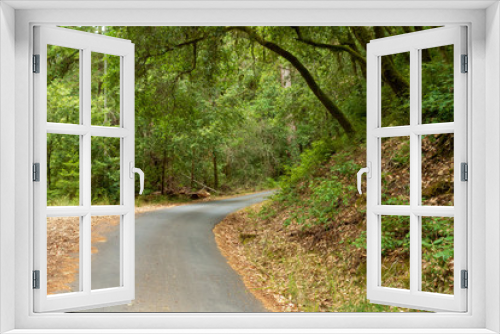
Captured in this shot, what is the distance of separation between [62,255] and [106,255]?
25.1 inches

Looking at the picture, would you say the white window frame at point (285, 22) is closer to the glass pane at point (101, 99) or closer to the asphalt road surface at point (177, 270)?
the asphalt road surface at point (177, 270)

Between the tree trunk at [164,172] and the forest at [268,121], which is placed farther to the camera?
the tree trunk at [164,172]

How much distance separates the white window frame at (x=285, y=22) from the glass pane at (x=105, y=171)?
5.89m

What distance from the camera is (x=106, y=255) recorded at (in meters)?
6.25

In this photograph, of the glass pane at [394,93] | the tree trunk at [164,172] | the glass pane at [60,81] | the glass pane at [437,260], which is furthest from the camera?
the tree trunk at [164,172]

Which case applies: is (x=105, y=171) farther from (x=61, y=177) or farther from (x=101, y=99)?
(x=101, y=99)

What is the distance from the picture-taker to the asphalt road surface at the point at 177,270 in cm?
517

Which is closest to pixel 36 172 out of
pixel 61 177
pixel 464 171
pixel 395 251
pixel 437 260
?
pixel 464 171

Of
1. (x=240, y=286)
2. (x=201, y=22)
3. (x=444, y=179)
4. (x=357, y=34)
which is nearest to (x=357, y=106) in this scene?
(x=357, y=34)

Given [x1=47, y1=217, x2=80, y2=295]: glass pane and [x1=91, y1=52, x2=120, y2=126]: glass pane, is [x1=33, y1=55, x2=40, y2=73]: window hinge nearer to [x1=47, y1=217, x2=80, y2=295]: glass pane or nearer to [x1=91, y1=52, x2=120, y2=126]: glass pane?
[x1=47, y1=217, x2=80, y2=295]: glass pane

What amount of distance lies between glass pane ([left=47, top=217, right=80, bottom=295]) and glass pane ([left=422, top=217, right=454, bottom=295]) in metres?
3.99

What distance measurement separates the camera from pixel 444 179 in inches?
149

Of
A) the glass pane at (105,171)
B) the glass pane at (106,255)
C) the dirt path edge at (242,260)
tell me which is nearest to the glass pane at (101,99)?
the glass pane at (105,171)

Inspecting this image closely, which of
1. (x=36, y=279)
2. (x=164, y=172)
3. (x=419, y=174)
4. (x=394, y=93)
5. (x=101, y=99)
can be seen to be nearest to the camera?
(x=36, y=279)
